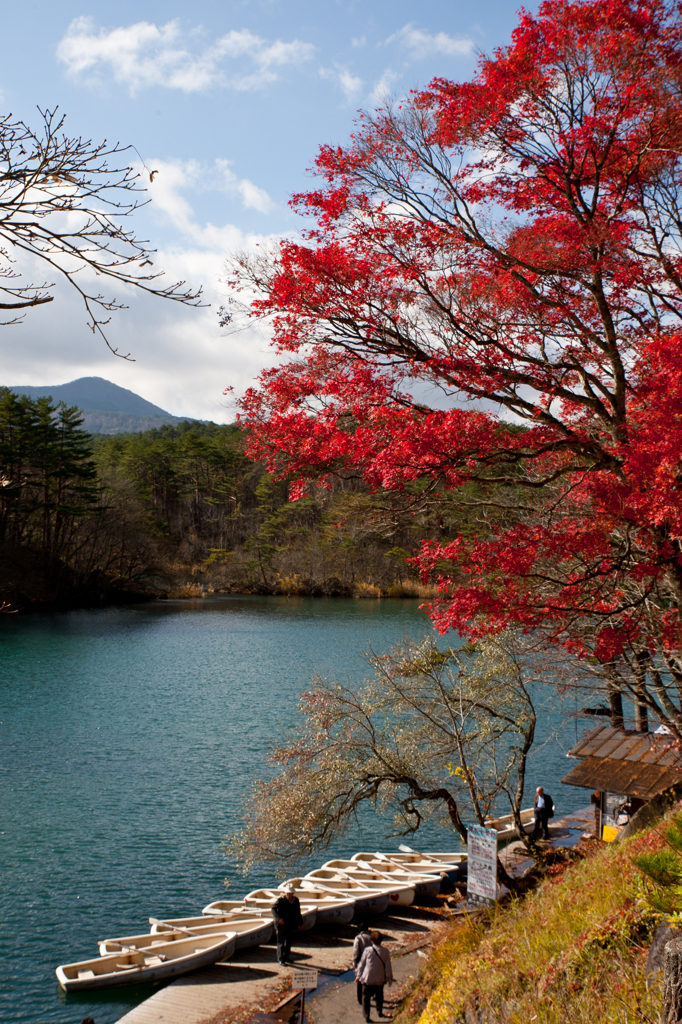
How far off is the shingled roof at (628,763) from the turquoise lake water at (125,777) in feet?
20.2

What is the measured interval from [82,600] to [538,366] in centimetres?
5306

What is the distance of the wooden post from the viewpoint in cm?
378

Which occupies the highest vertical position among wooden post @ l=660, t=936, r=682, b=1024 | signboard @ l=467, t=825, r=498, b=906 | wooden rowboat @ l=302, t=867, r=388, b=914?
wooden post @ l=660, t=936, r=682, b=1024

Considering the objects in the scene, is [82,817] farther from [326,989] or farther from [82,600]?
[82,600]

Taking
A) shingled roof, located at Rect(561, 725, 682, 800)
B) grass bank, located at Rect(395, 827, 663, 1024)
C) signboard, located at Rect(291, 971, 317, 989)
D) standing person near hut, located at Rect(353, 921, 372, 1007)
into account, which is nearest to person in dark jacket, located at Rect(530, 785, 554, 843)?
shingled roof, located at Rect(561, 725, 682, 800)

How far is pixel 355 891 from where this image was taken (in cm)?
1323

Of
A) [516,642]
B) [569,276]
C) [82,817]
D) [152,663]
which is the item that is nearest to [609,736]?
[516,642]

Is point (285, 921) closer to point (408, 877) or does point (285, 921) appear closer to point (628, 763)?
point (408, 877)

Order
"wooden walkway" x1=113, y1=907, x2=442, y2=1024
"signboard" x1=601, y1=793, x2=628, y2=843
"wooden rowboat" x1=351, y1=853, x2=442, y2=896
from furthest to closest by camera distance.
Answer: "signboard" x1=601, y1=793, x2=628, y2=843 → "wooden rowboat" x1=351, y1=853, x2=442, y2=896 → "wooden walkway" x1=113, y1=907, x2=442, y2=1024

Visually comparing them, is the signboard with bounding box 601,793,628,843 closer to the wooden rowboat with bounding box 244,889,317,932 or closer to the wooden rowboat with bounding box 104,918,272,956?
the wooden rowboat with bounding box 244,889,317,932

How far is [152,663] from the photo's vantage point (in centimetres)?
3228

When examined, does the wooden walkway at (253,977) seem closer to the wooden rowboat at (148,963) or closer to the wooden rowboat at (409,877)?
the wooden rowboat at (148,963)

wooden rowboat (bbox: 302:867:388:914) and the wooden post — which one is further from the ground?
the wooden post

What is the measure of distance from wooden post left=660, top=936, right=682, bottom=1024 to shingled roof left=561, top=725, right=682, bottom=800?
7.40 metres
